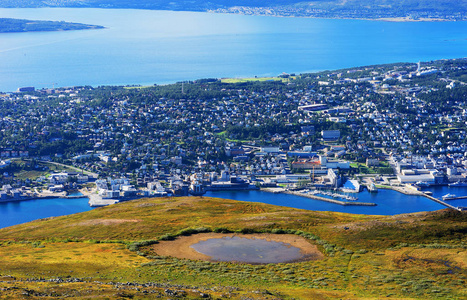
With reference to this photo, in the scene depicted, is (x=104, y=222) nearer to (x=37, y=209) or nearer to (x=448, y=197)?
(x=37, y=209)

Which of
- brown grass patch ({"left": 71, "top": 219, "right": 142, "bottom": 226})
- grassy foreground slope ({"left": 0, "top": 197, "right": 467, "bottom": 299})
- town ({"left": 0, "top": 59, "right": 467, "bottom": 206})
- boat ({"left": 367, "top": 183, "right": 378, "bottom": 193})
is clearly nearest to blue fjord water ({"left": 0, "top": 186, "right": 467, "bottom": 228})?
boat ({"left": 367, "top": 183, "right": 378, "bottom": 193})

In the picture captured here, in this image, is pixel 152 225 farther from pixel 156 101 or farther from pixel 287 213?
pixel 156 101

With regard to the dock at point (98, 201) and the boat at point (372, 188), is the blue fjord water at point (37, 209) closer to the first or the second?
the dock at point (98, 201)

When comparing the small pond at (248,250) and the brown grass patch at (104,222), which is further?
the brown grass patch at (104,222)

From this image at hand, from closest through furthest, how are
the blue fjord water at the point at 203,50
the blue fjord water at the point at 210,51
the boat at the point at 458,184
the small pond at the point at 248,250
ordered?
the small pond at the point at 248,250
the boat at the point at 458,184
the blue fjord water at the point at 210,51
the blue fjord water at the point at 203,50

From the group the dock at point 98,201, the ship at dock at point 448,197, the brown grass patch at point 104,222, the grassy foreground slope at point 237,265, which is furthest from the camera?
the ship at dock at point 448,197

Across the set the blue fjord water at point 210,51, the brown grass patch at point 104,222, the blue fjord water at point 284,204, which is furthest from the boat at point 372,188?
the brown grass patch at point 104,222
